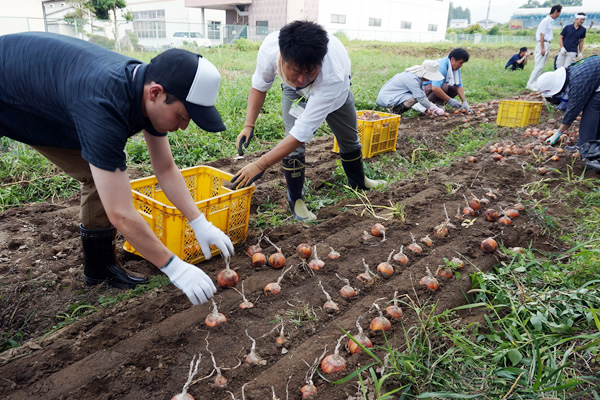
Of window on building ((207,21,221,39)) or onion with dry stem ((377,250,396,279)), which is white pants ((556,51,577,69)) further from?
window on building ((207,21,221,39))

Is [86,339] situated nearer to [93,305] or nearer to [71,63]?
[93,305]

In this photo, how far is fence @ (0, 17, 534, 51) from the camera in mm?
15672

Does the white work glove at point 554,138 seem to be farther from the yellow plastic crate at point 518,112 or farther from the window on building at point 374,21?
the window on building at point 374,21

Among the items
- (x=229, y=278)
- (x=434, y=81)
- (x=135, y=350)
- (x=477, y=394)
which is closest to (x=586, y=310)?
(x=477, y=394)

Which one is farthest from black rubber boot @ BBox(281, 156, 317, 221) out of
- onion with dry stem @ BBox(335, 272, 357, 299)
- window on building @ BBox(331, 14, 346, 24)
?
window on building @ BBox(331, 14, 346, 24)

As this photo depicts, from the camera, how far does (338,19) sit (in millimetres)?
32438

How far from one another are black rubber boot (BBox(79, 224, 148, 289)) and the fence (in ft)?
35.9

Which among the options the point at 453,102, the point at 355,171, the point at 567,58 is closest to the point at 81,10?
the point at 453,102

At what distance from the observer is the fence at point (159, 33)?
617 inches

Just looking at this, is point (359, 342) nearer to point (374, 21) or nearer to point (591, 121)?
point (591, 121)

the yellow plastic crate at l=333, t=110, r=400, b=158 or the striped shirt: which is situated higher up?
the striped shirt

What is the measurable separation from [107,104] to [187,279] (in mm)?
855

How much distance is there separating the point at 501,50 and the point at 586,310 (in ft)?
86.7

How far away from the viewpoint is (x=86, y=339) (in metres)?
2.05
